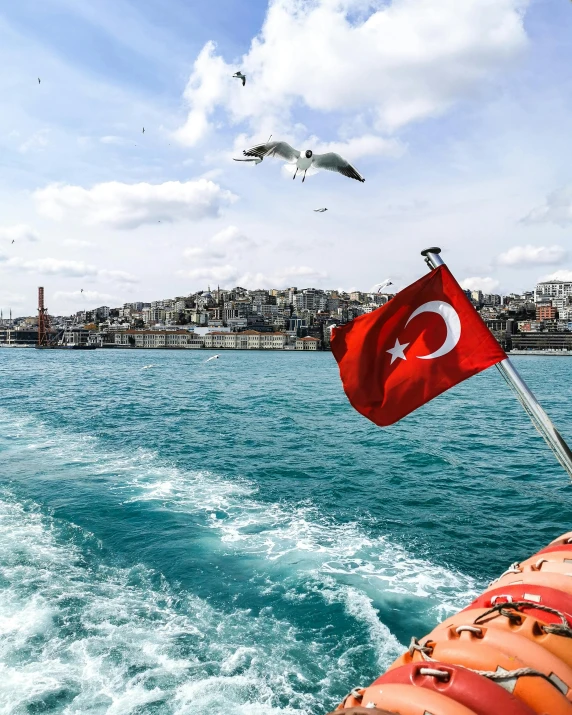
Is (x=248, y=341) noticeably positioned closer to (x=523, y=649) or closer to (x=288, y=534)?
(x=288, y=534)

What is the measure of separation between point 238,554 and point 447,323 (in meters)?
5.69

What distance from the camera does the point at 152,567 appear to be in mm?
7797

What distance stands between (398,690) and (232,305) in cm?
19174

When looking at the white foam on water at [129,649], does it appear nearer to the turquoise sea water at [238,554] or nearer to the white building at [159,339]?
the turquoise sea water at [238,554]


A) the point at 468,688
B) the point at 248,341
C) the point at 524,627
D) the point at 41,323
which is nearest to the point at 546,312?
the point at 248,341

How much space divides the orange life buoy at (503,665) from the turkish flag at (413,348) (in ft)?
5.20

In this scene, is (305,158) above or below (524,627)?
above

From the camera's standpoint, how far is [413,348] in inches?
169

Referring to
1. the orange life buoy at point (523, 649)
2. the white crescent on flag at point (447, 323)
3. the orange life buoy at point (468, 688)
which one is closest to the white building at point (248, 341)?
the white crescent on flag at point (447, 323)

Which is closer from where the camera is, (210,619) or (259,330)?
(210,619)

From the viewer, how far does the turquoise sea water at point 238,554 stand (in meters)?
5.25

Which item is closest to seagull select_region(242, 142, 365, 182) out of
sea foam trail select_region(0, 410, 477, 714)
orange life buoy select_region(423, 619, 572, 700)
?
sea foam trail select_region(0, 410, 477, 714)

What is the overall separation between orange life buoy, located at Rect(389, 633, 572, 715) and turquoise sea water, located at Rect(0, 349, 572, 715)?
2.19 metres

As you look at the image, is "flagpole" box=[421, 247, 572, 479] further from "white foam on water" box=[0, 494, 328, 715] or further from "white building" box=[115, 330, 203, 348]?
"white building" box=[115, 330, 203, 348]
